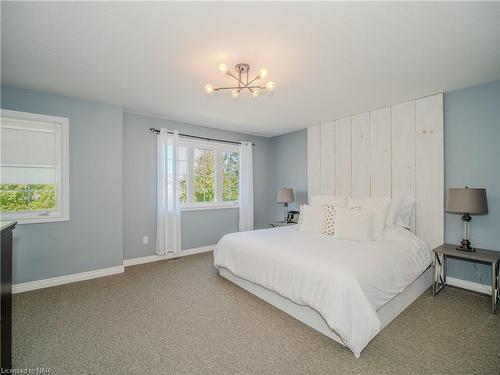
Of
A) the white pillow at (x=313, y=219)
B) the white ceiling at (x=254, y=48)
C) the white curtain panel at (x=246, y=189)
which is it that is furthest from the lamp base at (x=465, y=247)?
the white curtain panel at (x=246, y=189)

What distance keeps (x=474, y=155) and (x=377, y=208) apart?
1194mm

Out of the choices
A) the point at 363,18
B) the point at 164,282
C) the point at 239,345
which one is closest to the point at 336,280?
the point at 239,345

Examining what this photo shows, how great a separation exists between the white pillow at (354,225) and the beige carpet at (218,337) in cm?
85

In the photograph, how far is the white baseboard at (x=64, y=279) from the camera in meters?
2.79

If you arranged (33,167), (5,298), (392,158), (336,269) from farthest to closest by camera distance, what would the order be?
(392,158) < (33,167) < (336,269) < (5,298)

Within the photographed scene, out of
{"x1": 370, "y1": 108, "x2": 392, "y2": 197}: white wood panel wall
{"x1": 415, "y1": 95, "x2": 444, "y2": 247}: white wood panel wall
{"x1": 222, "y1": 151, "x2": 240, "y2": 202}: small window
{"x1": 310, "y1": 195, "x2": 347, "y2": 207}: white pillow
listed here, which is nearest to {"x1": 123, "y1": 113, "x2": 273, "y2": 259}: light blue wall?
{"x1": 222, "y1": 151, "x2": 240, "y2": 202}: small window

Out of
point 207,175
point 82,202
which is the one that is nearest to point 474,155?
point 207,175

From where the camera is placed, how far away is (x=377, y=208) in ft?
10.2

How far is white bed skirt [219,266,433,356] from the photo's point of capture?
2.06 m

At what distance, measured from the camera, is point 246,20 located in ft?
5.45

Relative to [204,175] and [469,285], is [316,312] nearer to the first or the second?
[469,285]

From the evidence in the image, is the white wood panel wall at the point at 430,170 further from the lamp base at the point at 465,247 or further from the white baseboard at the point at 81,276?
the white baseboard at the point at 81,276

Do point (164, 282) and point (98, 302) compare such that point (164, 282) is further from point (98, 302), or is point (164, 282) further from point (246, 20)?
point (246, 20)

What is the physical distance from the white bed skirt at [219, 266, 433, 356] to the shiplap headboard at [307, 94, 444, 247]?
676mm
